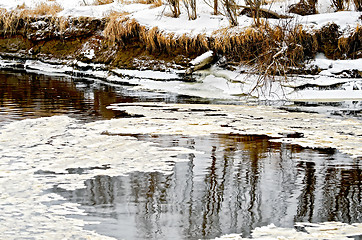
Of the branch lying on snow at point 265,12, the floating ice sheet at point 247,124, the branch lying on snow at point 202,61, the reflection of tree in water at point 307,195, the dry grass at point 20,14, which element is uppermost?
the dry grass at point 20,14

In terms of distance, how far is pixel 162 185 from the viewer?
4523mm

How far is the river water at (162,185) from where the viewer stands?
143 inches

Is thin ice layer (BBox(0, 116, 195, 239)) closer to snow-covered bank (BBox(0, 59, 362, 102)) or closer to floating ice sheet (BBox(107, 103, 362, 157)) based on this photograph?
floating ice sheet (BBox(107, 103, 362, 157))

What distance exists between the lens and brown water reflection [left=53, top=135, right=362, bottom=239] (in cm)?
365

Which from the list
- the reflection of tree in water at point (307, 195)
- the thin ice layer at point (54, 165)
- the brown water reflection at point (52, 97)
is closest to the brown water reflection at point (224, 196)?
the reflection of tree in water at point (307, 195)

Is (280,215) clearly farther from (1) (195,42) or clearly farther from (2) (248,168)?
(1) (195,42)

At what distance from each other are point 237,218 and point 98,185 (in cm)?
142

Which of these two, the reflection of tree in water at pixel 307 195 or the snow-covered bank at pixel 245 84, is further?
the snow-covered bank at pixel 245 84

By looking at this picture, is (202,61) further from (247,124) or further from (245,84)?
(247,124)

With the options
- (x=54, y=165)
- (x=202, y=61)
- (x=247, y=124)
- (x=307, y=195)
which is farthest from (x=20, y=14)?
(x=307, y=195)

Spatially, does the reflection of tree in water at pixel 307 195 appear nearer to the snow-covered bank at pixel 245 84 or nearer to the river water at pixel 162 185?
the river water at pixel 162 185

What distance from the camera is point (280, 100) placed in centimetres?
1110

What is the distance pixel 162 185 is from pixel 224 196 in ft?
2.09

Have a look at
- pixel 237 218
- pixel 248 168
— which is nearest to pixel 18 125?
pixel 248 168
